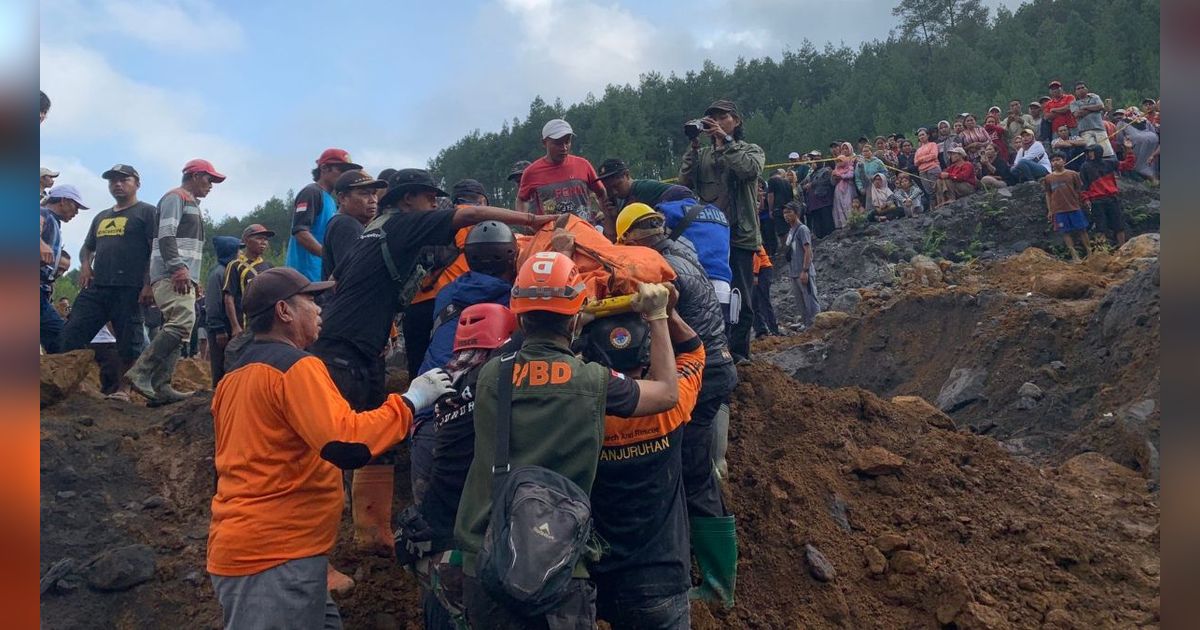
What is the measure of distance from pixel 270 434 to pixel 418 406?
0.57 metres

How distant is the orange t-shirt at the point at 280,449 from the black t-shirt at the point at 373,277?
1.32 m

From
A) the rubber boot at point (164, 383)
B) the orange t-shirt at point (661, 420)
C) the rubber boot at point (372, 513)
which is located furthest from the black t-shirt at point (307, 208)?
the orange t-shirt at point (661, 420)

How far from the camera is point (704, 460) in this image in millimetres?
4711

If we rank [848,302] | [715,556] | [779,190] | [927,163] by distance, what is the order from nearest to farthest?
1. [715,556]
2. [779,190]
3. [848,302]
4. [927,163]

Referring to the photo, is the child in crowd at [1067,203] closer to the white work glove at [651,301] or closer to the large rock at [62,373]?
the white work glove at [651,301]

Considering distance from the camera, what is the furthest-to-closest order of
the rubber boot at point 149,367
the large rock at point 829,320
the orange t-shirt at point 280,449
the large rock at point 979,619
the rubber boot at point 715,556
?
1. the large rock at point 829,320
2. the rubber boot at point 149,367
3. the large rock at point 979,619
4. the rubber boot at point 715,556
5. the orange t-shirt at point 280,449

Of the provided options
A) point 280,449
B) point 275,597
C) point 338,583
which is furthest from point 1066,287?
point 275,597

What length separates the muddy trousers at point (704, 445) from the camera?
4.65 meters

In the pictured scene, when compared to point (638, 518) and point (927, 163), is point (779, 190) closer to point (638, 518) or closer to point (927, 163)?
point (927, 163)

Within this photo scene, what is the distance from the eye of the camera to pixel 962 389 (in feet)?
32.1

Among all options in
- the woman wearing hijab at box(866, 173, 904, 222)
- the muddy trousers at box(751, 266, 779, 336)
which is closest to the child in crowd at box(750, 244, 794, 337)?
the muddy trousers at box(751, 266, 779, 336)

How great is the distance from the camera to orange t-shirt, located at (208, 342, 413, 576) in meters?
3.45

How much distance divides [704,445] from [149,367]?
5.26 metres

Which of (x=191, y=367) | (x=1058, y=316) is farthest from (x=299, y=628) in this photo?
(x=1058, y=316)
